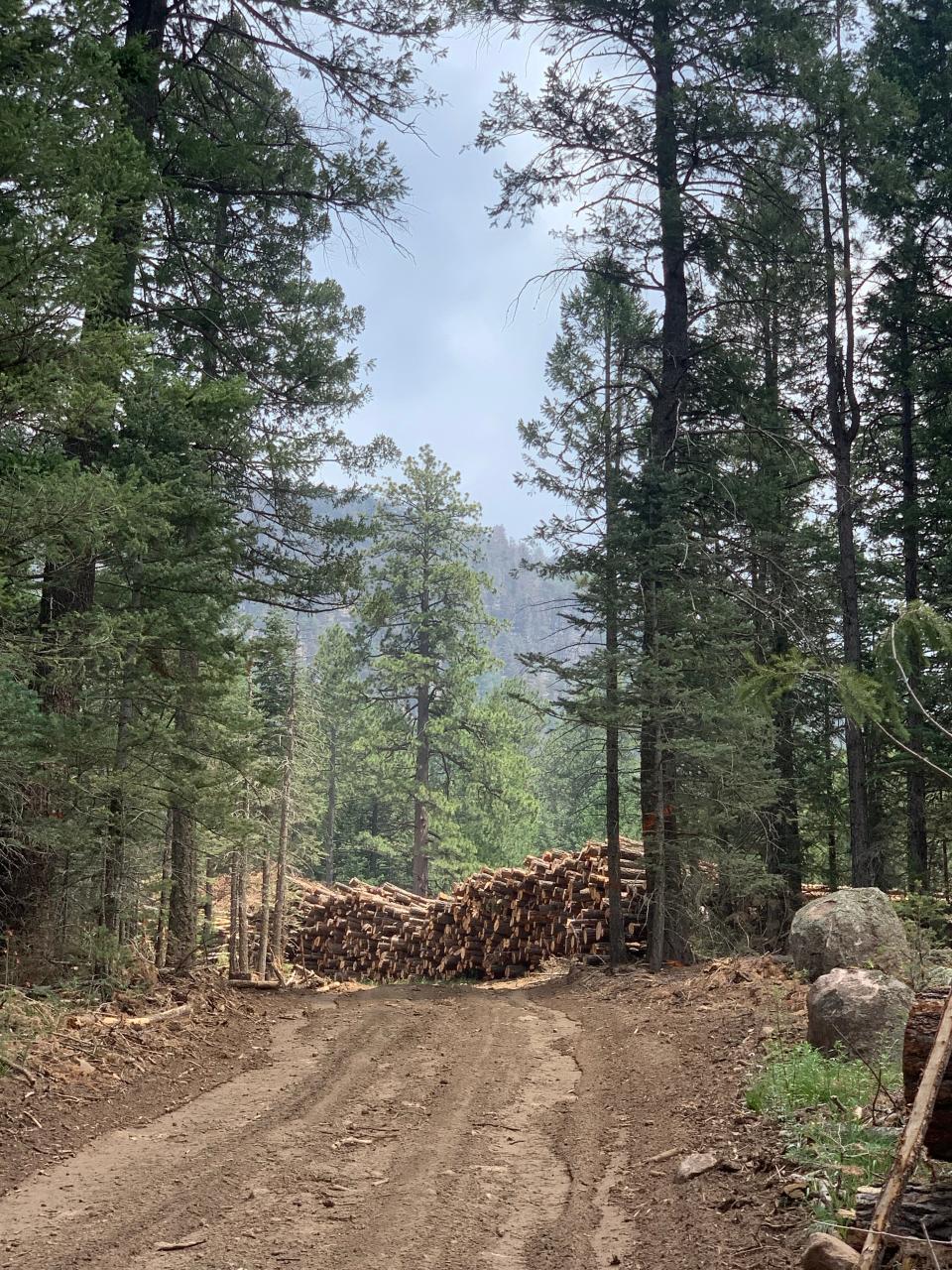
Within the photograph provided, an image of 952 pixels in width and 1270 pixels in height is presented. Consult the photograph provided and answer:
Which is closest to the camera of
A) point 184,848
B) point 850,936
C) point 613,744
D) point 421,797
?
point 850,936

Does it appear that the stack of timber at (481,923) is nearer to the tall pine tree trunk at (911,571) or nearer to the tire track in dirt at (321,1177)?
the tall pine tree trunk at (911,571)

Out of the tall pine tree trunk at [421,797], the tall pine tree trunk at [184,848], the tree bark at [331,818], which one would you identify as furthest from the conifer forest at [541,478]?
the tree bark at [331,818]

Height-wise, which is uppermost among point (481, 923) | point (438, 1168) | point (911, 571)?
point (911, 571)

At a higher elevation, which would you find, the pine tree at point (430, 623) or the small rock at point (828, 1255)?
the pine tree at point (430, 623)

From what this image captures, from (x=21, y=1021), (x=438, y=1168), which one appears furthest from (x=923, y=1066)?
(x=21, y=1021)

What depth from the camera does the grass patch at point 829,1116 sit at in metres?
4.27

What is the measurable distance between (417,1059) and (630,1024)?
2660mm

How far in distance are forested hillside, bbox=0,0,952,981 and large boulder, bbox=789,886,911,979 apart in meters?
2.58

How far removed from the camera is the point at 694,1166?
502cm

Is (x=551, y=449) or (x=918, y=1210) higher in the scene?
(x=551, y=449)

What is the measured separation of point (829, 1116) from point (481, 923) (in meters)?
14.7

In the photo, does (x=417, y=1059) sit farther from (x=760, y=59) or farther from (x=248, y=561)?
(x=760, y=59)

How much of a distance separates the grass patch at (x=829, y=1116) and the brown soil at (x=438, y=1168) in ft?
0.55

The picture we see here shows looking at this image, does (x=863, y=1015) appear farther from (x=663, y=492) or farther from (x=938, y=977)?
(x=663, y=492)
